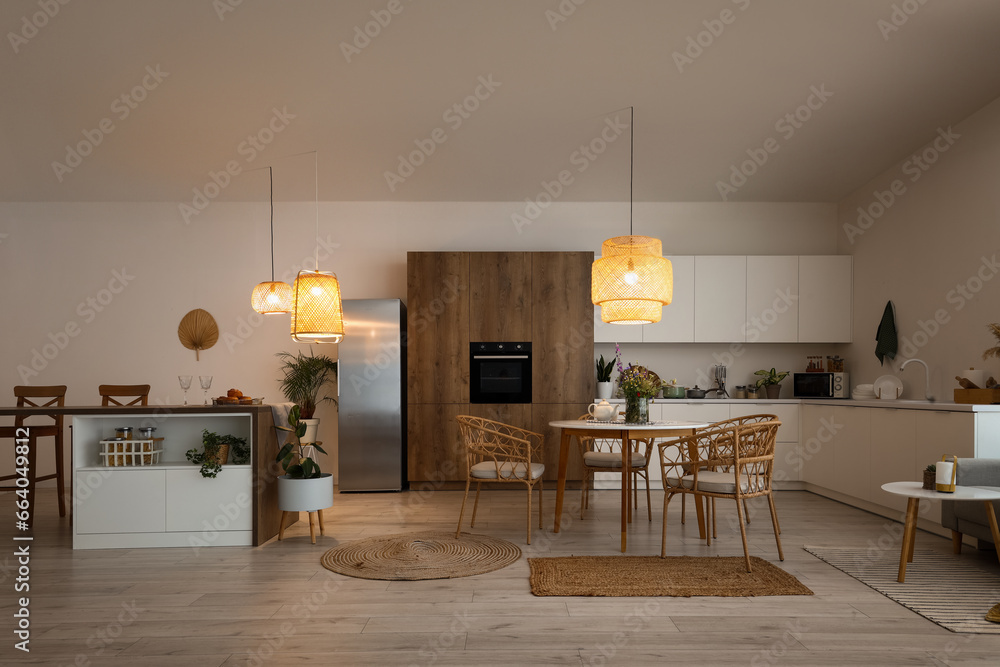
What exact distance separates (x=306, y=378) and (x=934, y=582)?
508cm

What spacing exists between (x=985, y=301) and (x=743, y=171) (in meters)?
2.18

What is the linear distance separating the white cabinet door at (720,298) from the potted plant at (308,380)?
3.59 meters

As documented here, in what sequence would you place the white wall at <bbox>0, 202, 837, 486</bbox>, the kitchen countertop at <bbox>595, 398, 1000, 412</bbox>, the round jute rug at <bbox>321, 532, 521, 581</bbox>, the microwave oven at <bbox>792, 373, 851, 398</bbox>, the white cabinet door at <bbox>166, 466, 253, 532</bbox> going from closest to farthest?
1. the round jute rug at <bbox>321, 532, 521, 581</bbox>
2. the kitchen countertop at <bbox>595, 398, 1000, 412</bbox>
3. the white cabinet door at <bbox>166, 466, 253, 532</bbox>
4. the microwave oven at <bbox>792, 373, 851, 398</bbox>
5. the white wall at <bbox>0, 202, 837, 486</bbox>

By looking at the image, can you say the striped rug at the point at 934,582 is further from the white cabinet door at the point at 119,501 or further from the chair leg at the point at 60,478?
the chair leg at the point at 60,478

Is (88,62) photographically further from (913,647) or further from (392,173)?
(913,647)

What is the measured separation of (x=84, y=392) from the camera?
6629 millimetres

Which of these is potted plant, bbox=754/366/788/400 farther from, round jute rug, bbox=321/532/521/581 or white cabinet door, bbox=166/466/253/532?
white cabinet door, bbox=166/466/253/532

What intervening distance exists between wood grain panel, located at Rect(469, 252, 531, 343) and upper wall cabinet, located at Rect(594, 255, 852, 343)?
763 mm

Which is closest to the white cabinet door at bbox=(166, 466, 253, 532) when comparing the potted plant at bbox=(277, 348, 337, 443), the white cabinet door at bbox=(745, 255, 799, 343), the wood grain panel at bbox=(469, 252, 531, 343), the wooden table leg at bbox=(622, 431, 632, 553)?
the potted plant at bbox=(277, 348, 337, 443)

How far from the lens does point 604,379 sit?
6488 mm

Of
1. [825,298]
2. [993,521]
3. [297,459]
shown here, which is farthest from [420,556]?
[825,298]

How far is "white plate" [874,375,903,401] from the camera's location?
5383 millimetres

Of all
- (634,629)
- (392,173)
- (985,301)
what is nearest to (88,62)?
(392,173)

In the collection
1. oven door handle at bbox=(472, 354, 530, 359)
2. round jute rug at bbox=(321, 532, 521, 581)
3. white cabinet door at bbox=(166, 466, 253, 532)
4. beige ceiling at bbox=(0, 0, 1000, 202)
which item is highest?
beige ceiling at bbox=(0, 0, 1000, 202)
